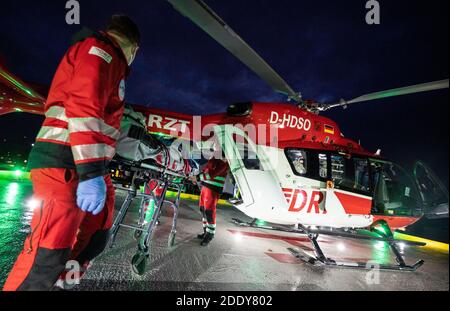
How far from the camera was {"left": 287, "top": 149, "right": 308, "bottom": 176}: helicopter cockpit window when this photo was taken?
3945mm

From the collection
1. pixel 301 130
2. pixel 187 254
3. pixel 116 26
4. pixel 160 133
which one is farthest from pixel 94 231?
pixel 301 130

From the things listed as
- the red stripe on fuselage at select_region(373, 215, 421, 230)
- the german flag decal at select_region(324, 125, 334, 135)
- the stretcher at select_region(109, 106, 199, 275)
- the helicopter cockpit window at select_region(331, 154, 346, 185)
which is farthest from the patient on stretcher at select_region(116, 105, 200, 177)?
the red stripe on fuselage at select_region(373, 215, 421, 230)

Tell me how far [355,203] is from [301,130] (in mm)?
1649

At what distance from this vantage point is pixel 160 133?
3.79 metres

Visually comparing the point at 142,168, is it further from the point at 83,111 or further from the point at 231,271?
the point at 231,271

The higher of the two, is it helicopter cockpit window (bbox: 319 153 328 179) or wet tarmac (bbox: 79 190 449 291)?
helicopter cockpit window (bbox: 319 153 328 179)

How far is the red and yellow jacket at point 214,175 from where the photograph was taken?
14.6ft

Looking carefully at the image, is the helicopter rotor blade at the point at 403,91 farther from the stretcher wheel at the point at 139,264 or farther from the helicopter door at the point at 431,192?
the stretcher wheel at the point at 139,264

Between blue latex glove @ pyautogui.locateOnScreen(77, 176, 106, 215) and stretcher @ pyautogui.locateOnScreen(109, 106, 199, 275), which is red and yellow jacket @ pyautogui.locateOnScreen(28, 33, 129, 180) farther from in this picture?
stretcher @ pyautogui.locateOnScreen(109, 106, 199, 275)

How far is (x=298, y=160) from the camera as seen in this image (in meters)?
4.17

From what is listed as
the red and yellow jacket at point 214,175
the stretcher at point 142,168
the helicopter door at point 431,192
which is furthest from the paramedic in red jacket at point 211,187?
the helicopter door at point 431,192

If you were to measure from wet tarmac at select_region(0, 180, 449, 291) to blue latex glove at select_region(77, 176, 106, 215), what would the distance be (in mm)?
1040

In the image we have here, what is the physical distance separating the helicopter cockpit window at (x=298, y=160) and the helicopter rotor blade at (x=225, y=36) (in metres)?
1.15

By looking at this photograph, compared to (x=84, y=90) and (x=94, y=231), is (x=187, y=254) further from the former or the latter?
(x=84, y=90)
